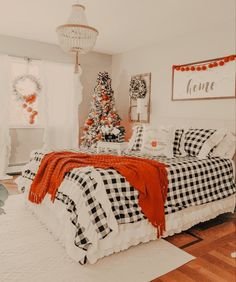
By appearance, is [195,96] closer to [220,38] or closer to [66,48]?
[220,38]

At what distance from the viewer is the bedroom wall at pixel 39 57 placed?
467cm

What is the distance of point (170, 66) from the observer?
4.46m

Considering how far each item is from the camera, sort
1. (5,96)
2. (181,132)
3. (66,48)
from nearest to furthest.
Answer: (66,48)
(181,132)
(5,96)

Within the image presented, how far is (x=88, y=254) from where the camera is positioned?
6.91 feet

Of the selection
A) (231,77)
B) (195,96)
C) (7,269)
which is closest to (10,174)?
(7,269)

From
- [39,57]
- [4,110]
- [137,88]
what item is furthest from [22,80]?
[137,88]

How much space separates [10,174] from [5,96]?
1.38m

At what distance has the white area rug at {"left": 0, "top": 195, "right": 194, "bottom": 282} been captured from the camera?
199 cm

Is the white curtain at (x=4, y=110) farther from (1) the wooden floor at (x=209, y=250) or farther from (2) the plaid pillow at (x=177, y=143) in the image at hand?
(1) the wooden floor at (x=209, y=250)

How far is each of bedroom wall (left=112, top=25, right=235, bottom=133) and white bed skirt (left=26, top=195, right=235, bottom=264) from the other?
1.36m

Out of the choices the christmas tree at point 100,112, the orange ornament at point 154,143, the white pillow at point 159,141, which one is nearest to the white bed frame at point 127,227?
the white pillow at point 159,141

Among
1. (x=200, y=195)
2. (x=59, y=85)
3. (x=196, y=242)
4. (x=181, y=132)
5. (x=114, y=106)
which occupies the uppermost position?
(x=59, y=85)

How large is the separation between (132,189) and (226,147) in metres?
1.63

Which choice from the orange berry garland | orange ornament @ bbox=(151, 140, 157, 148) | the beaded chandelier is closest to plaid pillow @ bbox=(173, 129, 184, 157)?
orange ornament @ bbox=(151, 140, 157, 148)
